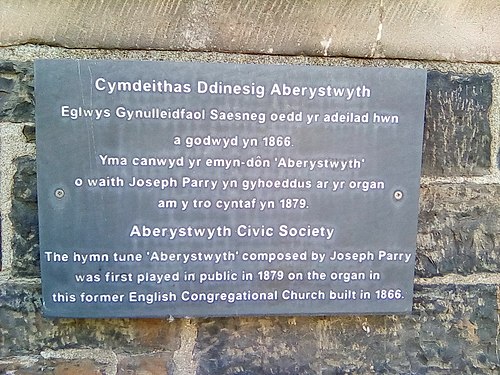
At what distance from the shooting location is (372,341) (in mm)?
945

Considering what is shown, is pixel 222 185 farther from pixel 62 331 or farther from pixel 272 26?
pixel 62 331

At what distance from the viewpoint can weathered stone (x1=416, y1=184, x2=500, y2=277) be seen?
929 mm

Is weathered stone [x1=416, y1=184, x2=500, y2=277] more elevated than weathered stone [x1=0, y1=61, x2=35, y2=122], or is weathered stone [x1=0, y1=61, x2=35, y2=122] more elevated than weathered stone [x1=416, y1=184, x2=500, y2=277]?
weathered stone [x1=0, y1=61, x2=35, y2=122]

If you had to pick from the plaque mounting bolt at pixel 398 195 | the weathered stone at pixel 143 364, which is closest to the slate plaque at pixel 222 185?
the plaque mounting bolt at pixel 398 195

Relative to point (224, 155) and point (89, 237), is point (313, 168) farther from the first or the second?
point (89, 237)

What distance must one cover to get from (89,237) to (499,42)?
0.86 m

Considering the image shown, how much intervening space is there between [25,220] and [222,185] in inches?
14.7

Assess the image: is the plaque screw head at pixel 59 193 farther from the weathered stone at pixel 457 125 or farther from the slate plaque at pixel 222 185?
the weathered stone at pixel 457 125

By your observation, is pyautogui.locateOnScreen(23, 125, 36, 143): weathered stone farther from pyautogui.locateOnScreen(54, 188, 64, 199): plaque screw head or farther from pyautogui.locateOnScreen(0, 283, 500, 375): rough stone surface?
pyautogui.locateOnScreen(0, 283, 500, 375): rough stone surface

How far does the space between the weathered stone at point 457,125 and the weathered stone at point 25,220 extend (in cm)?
75

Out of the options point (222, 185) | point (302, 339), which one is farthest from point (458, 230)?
point (222, 185)

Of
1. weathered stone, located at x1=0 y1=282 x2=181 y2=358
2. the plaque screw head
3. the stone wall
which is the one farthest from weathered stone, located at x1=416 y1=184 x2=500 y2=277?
the plaque screw head

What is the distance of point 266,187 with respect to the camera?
85 centimetres

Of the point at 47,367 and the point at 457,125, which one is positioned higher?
the point at 457,125
